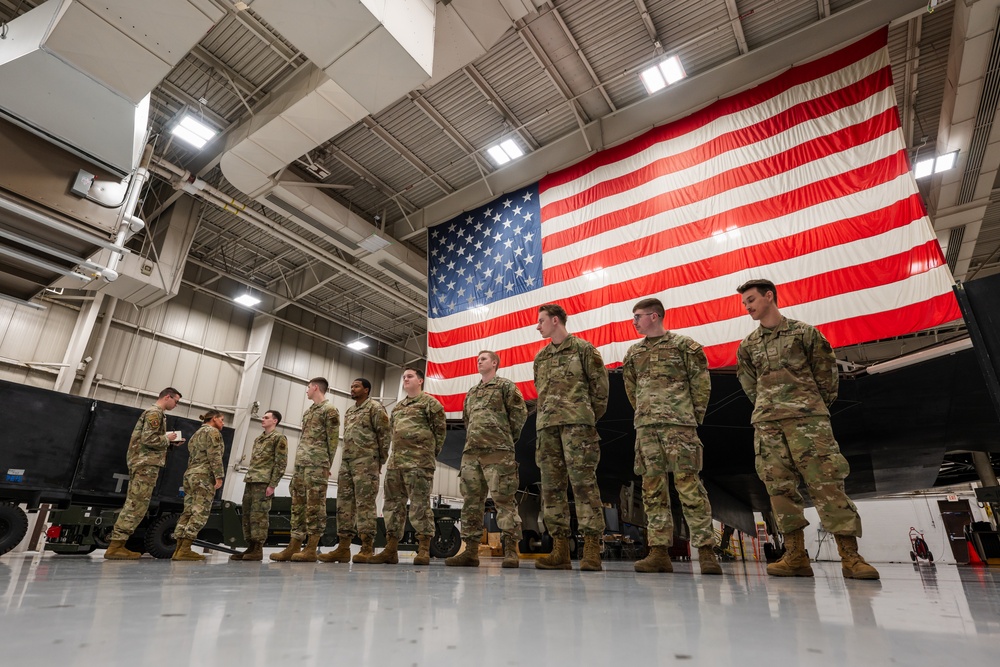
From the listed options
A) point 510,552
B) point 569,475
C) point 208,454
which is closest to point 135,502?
point 208,454

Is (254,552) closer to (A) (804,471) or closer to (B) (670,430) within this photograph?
(B) (670,430)

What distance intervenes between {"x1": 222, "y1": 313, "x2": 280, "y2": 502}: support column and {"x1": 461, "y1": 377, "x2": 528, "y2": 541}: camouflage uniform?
32.9ft

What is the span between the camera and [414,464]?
379 cm

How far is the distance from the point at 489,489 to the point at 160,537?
3.89 m

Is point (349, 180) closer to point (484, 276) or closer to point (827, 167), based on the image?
point (484, 276)

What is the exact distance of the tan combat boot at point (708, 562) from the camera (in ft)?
8.49

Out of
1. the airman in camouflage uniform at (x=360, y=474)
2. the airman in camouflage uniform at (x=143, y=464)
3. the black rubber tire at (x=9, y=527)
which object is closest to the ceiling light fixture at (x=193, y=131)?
the airman in camouflage uniform at (x=143, y=464)

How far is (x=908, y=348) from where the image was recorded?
37.4 ft

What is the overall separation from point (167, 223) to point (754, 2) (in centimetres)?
1010

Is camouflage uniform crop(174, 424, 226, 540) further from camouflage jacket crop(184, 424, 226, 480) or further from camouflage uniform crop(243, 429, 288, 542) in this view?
camouflage uniform crop(243, 429, 288, 542)

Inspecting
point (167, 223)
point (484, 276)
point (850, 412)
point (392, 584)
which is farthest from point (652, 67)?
point (167, 223)

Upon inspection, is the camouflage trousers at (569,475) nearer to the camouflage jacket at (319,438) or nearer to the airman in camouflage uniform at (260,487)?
the camouflage jacket at (319,438)

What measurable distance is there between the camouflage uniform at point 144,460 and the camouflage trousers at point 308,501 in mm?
1325

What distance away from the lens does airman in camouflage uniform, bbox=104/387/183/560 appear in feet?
14.0
